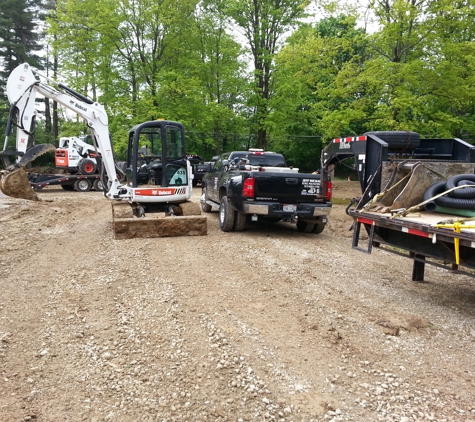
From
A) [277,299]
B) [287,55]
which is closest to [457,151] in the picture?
[277,299]

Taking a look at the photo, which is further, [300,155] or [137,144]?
[300,155]

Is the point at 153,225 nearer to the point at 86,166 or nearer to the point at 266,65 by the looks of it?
the point at 86,166

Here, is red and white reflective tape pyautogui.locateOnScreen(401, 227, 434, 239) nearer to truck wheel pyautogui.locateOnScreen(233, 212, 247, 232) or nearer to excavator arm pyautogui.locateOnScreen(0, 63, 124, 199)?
truck wheel pyautogui.locateOnScreen(233, 212, 247, 232)

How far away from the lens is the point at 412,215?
534 cm

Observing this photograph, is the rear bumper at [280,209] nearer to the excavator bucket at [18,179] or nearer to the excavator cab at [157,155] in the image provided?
the excavator cab at [157,155]

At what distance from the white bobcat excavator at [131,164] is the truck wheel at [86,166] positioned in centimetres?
1215

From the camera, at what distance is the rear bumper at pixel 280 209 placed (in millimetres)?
8898

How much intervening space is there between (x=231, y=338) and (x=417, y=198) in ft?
10.6

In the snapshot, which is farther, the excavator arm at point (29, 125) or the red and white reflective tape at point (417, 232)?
the excavator arm at point (29, 125)

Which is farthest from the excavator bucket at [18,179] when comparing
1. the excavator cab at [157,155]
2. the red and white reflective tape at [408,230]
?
the red and white reflective tape at [408,230]

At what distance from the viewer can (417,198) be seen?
567 centimetres

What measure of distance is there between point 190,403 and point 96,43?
2363 centimetres

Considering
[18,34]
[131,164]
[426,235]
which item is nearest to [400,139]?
[426,235]

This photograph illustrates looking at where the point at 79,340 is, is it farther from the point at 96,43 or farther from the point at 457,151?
the point at 96,43
